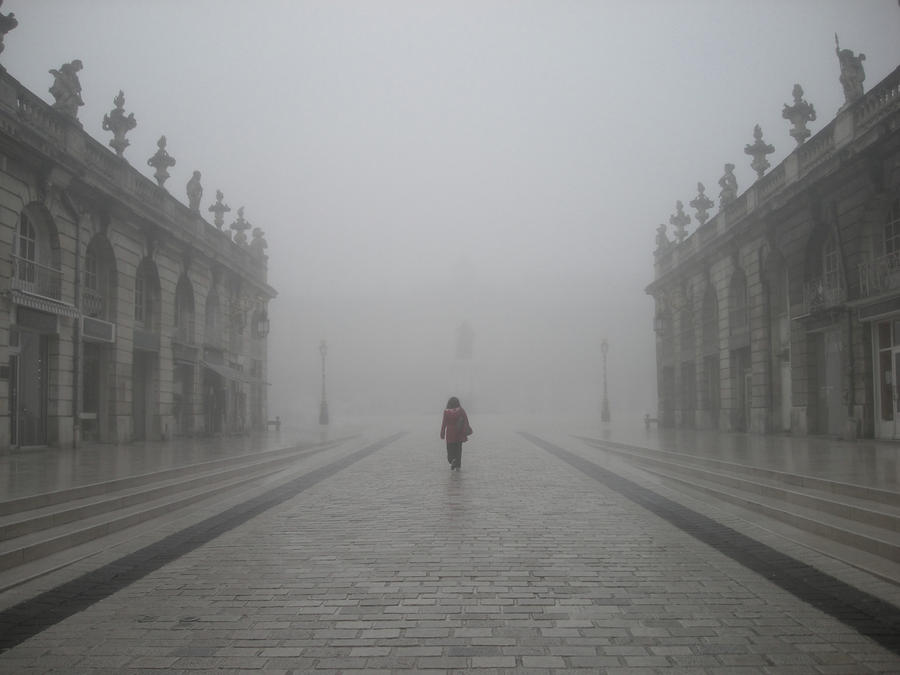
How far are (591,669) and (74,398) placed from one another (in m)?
18.1

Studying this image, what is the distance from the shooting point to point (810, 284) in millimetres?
21484

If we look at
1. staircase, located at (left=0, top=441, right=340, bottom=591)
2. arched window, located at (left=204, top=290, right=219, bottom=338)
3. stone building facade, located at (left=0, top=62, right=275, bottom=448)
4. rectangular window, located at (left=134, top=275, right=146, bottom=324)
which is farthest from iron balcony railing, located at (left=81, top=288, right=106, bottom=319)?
arched window, located at (left=204, top=290, right=219, bottom=338)

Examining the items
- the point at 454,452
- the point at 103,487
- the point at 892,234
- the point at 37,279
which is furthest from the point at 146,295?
the point at 892,234

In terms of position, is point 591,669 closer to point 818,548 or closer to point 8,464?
point 818,548

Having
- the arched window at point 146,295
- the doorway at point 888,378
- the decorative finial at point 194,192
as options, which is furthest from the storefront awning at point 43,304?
the doorway at point 888,378

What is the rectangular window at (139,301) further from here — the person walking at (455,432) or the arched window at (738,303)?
the arched window at (738,303)

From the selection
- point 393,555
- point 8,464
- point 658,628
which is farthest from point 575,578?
point 8,464

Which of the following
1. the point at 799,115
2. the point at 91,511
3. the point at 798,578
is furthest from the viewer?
the point at 799,115

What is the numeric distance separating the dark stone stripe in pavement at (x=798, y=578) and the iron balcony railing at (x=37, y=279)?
14427 millimetres

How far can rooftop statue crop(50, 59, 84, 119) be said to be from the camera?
62.0 ft

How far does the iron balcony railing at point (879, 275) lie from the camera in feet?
56.7

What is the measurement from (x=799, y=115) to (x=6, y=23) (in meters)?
21.0

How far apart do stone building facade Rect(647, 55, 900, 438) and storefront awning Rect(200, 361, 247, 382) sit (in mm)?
18536

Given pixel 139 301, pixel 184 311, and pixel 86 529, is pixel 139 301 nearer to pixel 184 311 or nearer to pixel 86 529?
pixel 184 311
